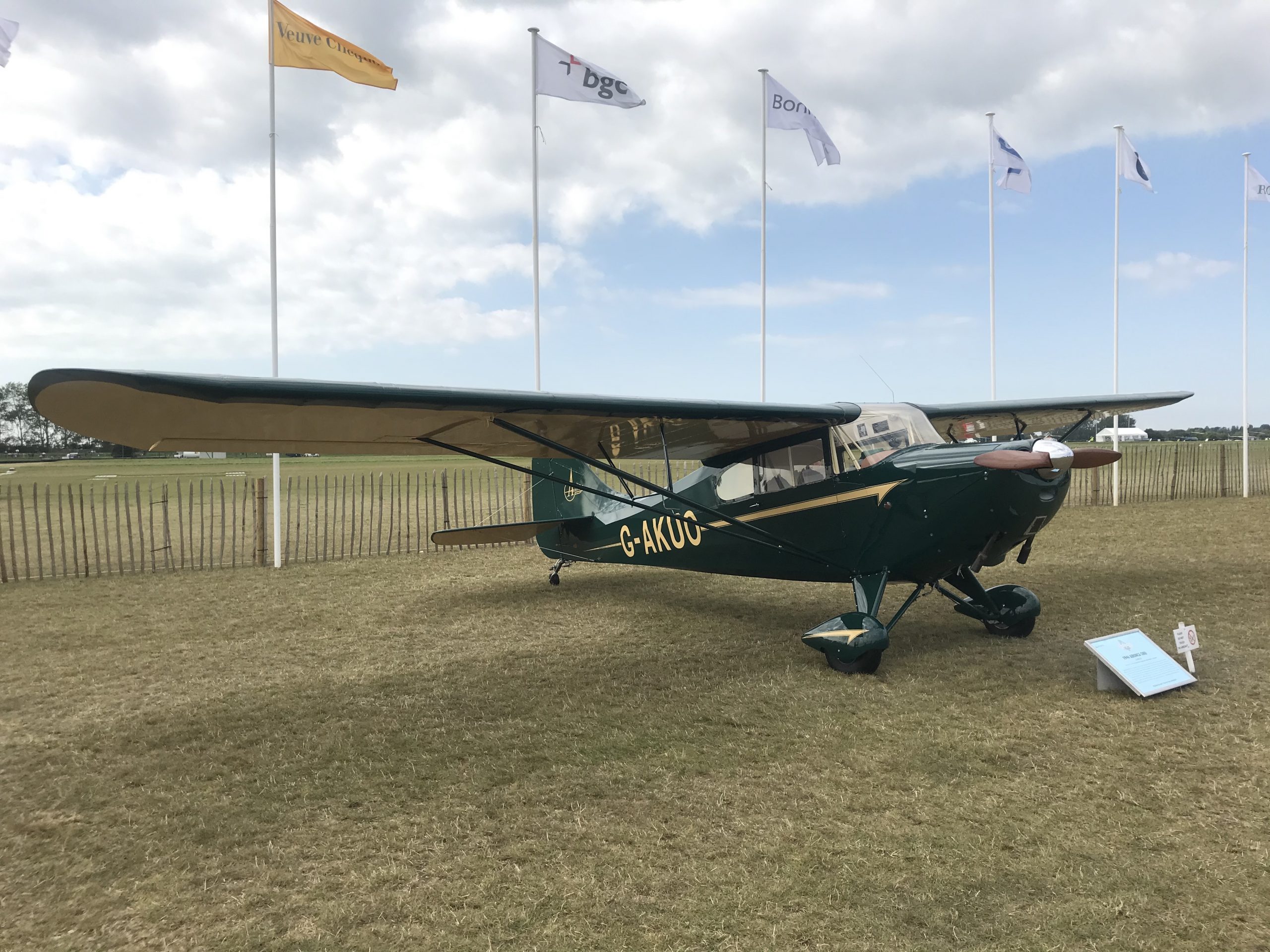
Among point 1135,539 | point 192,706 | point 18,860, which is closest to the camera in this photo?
point 18,860

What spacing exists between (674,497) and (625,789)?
2587mm

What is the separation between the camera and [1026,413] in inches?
324

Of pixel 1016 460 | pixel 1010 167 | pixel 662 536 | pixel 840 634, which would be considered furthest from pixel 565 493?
pixel 1010 167

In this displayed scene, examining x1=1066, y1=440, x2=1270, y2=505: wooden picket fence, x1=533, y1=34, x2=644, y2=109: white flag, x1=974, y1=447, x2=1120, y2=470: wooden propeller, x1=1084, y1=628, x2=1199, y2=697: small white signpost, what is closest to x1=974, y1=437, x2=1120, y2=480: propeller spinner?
x1=974, y1=447, x2=1120, y2=470: wooden propeller

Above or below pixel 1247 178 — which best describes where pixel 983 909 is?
below

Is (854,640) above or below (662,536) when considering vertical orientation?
below

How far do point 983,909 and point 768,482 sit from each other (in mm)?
4342

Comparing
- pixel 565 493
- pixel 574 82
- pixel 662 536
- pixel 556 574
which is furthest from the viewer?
pixel 574 82

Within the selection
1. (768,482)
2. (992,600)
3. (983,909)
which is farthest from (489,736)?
(992,600)

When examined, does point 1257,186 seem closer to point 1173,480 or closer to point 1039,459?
point 1173,480

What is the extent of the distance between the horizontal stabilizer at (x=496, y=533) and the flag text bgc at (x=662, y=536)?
84cm

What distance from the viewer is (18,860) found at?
306 cm

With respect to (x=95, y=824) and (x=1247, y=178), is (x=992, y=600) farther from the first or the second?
(x=1247, y=178)

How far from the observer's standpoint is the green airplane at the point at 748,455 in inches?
160
